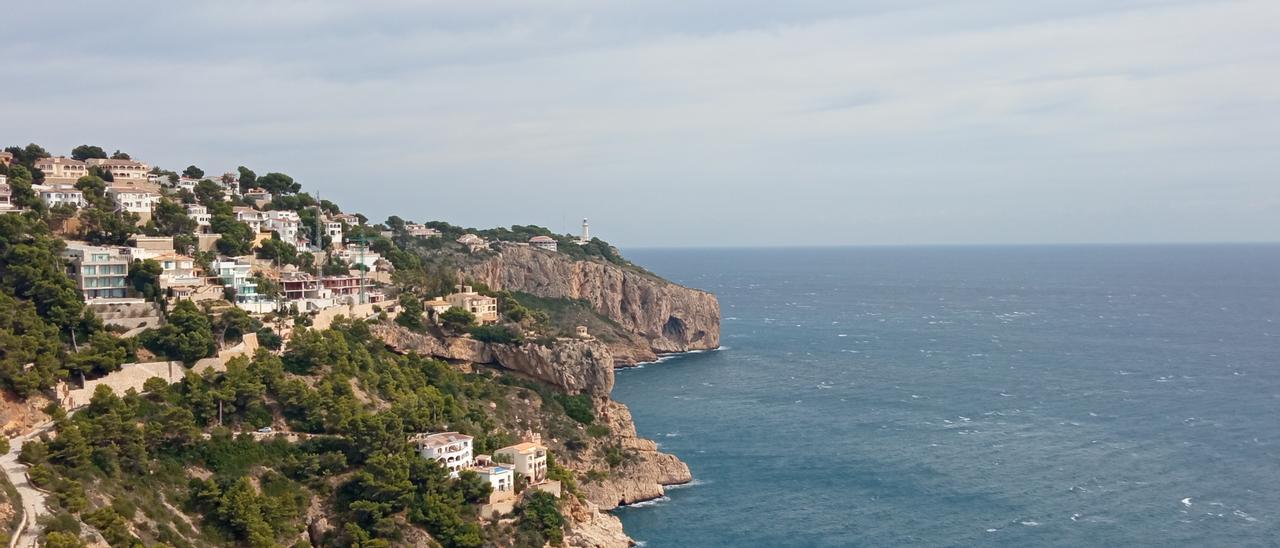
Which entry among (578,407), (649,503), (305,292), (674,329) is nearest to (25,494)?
(305,292)

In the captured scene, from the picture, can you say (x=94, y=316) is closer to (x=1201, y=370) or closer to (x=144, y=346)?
(x=144, y=346)

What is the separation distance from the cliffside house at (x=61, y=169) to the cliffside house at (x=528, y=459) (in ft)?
124

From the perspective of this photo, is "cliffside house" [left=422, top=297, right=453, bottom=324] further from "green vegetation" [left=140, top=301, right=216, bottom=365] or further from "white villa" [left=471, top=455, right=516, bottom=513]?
"white villa" [left=471, top=455, right=516, bottom=513]

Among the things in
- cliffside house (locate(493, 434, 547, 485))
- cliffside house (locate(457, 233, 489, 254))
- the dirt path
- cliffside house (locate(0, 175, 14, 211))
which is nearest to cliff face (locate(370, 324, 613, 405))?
cliffside house (locate(493, 434, 547, 485))

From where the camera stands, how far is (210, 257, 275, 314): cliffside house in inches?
2359

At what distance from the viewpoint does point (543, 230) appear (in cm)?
13500

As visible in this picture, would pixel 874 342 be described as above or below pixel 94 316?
below

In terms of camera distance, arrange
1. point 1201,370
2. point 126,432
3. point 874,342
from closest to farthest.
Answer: point 126,432 < point 1201,370 < point 874,342

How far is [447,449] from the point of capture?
50.2 metres

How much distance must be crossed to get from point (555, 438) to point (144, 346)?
2091 cm

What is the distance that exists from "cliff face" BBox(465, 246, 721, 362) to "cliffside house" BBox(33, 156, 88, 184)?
145 feet

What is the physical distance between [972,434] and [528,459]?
29.4 metres

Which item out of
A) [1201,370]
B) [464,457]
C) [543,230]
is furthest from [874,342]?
[464,457]

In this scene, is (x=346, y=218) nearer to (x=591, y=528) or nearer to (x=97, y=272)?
(x=97, y=272)
